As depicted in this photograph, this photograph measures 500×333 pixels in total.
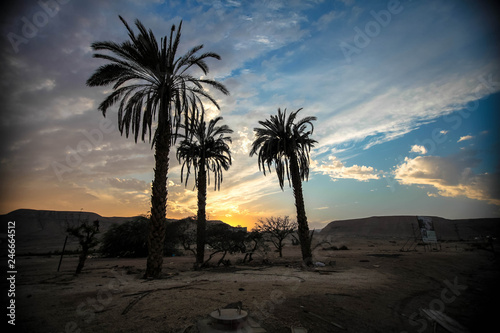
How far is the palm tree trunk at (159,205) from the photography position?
10.9m

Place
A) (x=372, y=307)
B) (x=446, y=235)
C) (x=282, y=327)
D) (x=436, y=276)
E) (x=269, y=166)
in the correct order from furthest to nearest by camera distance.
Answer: (x=446, y=235) → (x=269, y=166) → (x=436, y=276) → (x=372, y=307) → (x=282, y=327)

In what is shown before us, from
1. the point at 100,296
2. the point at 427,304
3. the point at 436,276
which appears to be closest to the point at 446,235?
the point at 436,276

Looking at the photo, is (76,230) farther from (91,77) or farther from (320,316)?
(320,316)

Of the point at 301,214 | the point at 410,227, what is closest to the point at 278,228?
the point at 301,214

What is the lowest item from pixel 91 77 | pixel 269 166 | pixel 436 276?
pixel 436 276

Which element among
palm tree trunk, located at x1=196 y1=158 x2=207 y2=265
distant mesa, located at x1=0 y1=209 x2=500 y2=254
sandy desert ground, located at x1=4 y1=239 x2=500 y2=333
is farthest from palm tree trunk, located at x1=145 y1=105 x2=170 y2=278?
distant mesa, located at x1=0 y1=209 x2=500 y2=254

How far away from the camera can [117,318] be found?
5.28 m

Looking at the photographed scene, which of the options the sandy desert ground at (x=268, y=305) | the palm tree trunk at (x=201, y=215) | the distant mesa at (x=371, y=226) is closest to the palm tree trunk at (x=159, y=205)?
the sandy desert ground at (x=268, y=305)

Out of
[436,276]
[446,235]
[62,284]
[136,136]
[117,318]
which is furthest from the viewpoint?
[446,235]

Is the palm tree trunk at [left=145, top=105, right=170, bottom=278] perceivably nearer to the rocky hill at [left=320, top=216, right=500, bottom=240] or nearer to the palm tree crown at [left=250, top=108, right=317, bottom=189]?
the palm tree crown at [left=250, top=108, right=317, bottom=189]

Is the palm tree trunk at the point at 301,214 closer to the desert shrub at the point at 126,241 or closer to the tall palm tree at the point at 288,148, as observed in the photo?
the tall palm tree at the point at 288,148

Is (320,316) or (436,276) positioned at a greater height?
(320,316)

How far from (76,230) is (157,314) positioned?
9952mm

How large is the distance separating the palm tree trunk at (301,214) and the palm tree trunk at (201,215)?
7230 mm
